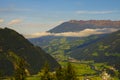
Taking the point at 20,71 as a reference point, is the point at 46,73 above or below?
below

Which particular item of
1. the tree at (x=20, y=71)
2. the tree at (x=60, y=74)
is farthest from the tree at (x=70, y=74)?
the tree at (x=20, y=71)

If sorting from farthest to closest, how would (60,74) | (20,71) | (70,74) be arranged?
(60,74)
(70,74)
(20,71)

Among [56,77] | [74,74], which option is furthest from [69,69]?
[56,77]

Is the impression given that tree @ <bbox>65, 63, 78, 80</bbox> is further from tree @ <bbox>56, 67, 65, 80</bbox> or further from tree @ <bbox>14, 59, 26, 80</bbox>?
tree @ <bbox>14, 59, 26, 80</bbox>

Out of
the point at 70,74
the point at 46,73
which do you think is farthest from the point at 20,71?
the point at 70,74

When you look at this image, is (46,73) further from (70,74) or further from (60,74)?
(60,74)

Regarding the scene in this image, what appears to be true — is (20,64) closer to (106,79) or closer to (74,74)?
(74,74)

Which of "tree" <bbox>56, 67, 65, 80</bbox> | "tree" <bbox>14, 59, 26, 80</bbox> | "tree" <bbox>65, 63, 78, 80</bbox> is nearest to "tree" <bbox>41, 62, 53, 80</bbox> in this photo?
"tree" <bbox>65, 63, 78, 80</bbox>

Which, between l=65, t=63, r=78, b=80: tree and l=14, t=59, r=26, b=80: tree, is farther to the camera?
l=65, t=63, r=78, b=80: tree

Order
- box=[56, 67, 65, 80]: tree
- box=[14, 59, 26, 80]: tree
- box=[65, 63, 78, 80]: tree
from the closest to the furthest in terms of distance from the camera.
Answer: box=[14, 59, 26, 80]: tree < box=[65, 63, 78, 80]: tree < box=[56, 67, 65, 80]: tree

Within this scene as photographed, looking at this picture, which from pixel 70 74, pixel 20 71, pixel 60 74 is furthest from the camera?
pixel 60 74

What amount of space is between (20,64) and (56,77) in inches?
532

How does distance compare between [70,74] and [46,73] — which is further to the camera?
[70,74]

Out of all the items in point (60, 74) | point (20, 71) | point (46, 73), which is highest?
point (20, 71)
